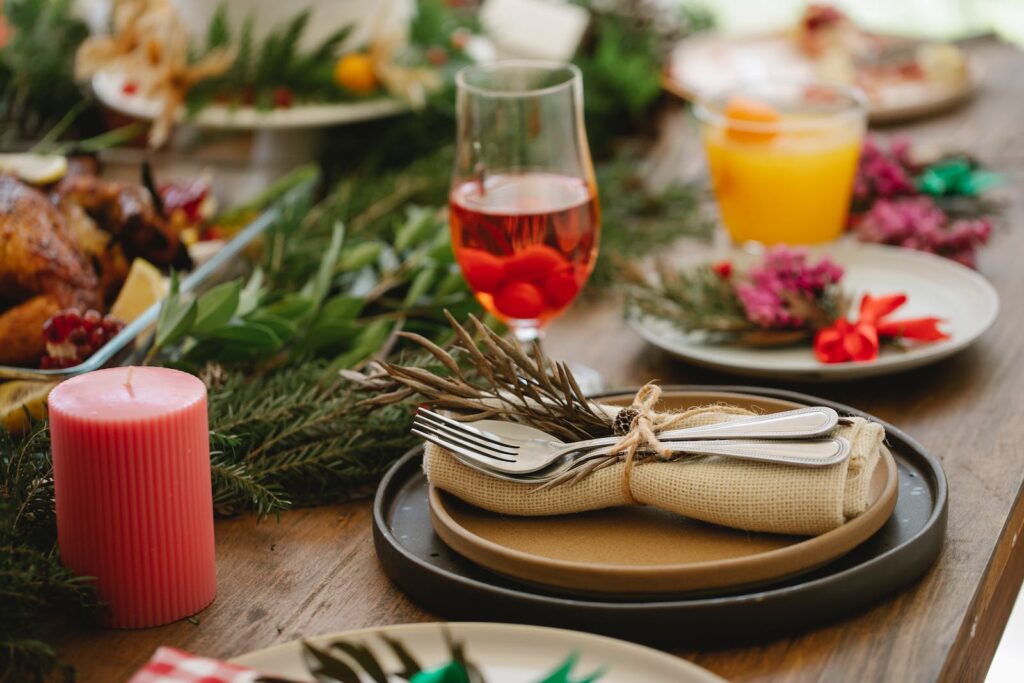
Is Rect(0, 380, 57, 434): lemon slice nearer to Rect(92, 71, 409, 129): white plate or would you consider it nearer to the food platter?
the food platter

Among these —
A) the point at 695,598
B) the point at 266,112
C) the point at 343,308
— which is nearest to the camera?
the point at 695,598

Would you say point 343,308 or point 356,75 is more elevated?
point 356,75

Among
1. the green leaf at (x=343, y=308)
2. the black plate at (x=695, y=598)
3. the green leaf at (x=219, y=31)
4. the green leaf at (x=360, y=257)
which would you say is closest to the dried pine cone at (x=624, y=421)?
the black plate at (x=695, y=598)

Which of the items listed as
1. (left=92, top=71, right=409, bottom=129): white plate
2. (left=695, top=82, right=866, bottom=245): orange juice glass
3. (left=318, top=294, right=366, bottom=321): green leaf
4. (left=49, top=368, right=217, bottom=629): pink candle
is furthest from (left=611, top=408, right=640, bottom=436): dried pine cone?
(left=92, top=71, right=409, bottom=129): white plate

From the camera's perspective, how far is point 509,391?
33.9 inches

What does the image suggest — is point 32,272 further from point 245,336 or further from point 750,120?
point 750,120

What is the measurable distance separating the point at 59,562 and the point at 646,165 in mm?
1262

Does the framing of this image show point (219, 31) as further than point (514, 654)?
Yes

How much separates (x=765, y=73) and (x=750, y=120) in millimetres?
648

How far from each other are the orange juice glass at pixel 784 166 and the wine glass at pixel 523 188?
452mm

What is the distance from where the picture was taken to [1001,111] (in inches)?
79.8

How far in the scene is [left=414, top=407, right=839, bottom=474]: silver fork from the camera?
77 cm

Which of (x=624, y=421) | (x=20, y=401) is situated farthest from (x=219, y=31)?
(x=624, y=421)

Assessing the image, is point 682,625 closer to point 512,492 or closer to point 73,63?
point 512,492
